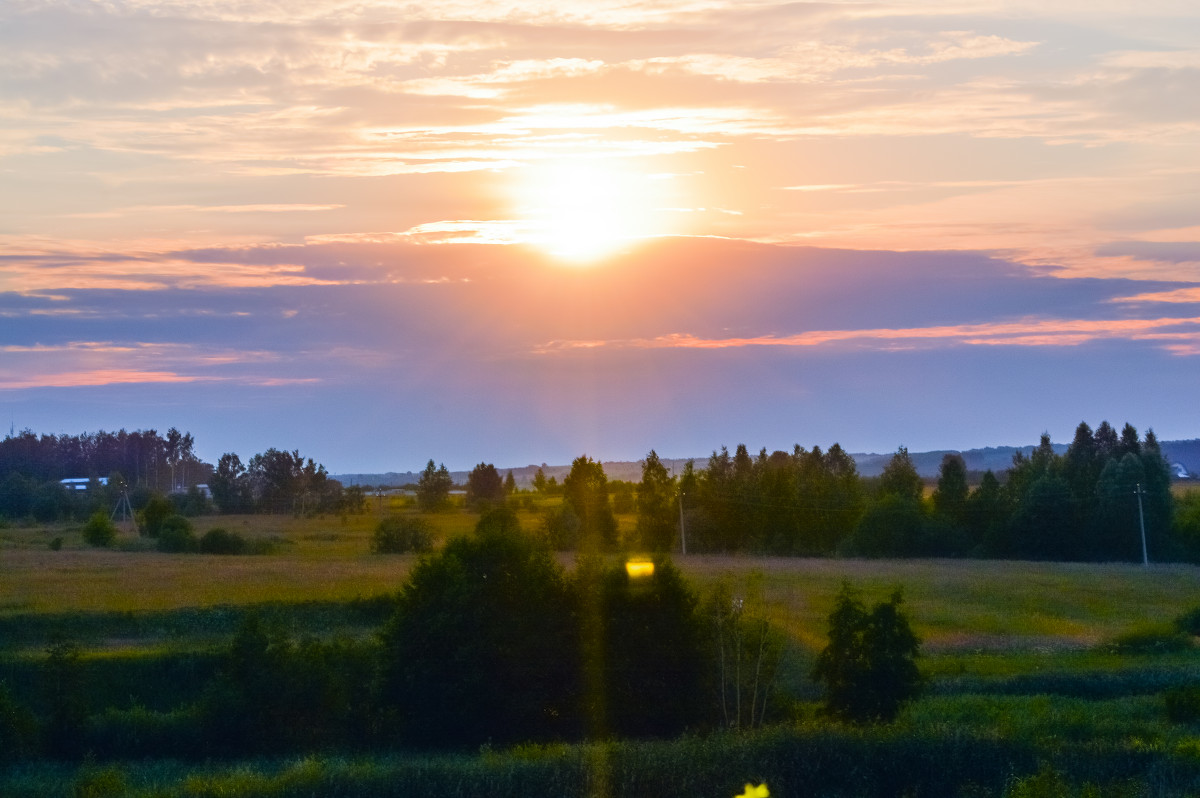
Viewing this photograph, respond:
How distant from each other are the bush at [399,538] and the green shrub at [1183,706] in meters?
50.5

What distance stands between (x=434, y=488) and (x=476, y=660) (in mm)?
101803

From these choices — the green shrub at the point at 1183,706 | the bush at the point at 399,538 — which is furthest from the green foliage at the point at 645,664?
the bush at the point at 399,538

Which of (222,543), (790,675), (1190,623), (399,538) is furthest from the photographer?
(222,543)

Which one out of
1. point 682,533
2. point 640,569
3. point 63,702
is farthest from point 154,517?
point 640,569

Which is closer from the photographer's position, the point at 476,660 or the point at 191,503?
the point at 476,660

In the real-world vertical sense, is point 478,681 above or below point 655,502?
below

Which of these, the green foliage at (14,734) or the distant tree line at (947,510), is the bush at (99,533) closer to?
the distant tree line at (947,510)

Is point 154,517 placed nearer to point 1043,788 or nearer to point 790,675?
point 790,675

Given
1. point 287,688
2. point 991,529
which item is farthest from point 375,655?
point 991,529

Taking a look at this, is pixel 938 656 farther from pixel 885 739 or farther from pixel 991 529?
pixel 991 529

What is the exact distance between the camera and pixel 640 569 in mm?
28188

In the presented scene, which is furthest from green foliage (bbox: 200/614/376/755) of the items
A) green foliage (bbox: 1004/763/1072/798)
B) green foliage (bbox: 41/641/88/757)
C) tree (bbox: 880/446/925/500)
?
tree (bbox: 880/446/925/500)

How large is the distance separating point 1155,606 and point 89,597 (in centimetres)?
4126

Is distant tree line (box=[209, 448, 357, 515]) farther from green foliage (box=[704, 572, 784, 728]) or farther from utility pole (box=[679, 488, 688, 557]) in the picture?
green foliage (box=[704, 572, 784, 728])
